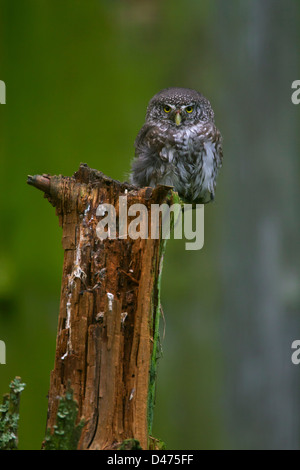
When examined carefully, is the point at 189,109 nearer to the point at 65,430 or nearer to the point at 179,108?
the point at 179,108

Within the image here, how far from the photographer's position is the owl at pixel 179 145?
10.9 ft

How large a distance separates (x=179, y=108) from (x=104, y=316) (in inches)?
67.8

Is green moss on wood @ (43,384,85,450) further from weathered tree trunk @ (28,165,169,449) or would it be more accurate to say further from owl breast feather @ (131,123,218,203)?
owl breast feather @ (131,123,218,203)

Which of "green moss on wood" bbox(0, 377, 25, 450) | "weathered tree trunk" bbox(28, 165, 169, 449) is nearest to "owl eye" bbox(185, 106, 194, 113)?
"weathered tree trunk" bbox(28, 165, 169, 449)

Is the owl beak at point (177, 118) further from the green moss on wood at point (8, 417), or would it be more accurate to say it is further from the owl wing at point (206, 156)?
the green moss on wood at point (8, 417)

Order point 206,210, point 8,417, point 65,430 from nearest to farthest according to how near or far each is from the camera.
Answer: point 65,430 → point 8,417 → point 206,210

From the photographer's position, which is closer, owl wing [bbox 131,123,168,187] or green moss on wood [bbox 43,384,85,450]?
green moss on wood [bbox 43,384,85,450]

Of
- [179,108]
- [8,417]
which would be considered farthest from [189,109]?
[8,417]

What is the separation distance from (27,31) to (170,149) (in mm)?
966

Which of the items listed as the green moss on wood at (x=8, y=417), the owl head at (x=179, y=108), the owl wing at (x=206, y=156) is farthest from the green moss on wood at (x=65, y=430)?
the owl head at (x=179, y=108)

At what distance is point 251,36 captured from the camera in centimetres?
321

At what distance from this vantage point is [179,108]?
339cm

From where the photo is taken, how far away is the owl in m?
3.32

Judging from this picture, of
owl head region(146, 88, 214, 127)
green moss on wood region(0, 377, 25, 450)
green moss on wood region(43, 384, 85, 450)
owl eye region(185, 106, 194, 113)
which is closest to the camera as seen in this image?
green moss on wood region(43, 384, 85, 450)
